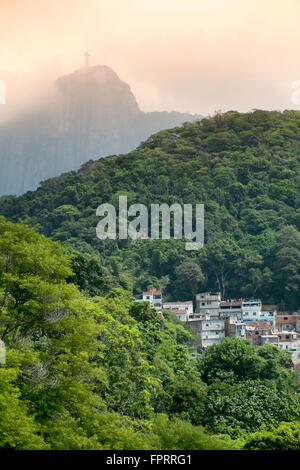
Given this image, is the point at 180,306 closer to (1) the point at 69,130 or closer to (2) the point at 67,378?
(2) the point at 67,378

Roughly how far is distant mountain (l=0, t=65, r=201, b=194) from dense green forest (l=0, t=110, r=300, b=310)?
7929 mm

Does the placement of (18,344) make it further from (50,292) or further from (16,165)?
(16,165)

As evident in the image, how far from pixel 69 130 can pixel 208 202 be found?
2221cm

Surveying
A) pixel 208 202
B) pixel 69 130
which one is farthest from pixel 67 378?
pixel 69 130

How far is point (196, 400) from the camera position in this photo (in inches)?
734

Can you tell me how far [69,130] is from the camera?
70.9m

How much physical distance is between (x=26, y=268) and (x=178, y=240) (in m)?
36.6

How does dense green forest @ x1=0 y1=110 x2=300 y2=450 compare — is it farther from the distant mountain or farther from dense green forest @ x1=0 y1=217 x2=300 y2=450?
the distant mountain

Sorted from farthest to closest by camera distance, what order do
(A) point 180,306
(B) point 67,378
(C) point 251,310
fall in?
(A) point 180,306, (C) point 251,310, (B) point 67,378

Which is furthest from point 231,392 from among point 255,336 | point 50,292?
point 255,336

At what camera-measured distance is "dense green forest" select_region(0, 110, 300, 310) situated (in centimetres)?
4712

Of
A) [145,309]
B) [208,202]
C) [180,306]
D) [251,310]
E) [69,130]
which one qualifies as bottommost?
[145,309]

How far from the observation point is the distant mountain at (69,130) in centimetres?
6875

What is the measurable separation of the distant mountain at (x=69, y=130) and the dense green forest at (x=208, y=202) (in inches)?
312
